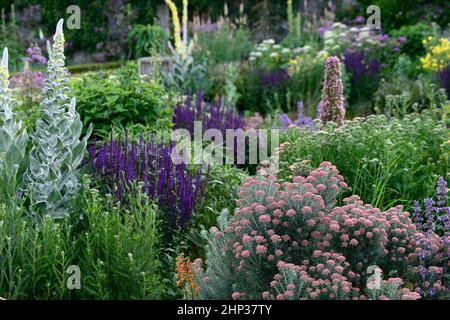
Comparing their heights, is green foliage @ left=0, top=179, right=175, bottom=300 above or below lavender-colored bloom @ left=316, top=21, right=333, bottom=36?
below

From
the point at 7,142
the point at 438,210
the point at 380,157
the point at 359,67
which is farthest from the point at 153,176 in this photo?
the point at 359,67

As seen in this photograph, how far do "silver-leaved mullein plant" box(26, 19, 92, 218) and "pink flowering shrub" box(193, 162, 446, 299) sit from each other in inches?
50.4

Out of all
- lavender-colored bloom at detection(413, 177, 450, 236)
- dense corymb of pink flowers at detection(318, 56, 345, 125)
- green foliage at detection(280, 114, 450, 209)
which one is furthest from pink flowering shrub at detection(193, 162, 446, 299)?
dense corymb of pink flowers at detection(318, 56, 345, 125)

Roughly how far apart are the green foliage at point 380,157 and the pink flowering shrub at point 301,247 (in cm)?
123

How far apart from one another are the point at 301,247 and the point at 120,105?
297 cm

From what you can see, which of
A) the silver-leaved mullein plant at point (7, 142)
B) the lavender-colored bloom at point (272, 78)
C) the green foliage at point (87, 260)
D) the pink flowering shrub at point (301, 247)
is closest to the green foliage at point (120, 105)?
the silver-leaved mullein plant at point (7, 142)

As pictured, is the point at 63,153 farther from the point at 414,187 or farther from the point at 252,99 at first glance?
the point at 252,99

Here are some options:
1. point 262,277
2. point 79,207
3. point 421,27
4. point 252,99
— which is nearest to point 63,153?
point 79,207

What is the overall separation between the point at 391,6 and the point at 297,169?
11009 millimetres

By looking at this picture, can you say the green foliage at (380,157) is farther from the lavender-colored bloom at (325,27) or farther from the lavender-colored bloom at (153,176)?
the lavender-colored bloom at (325,27)

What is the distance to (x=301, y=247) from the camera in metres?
3.29

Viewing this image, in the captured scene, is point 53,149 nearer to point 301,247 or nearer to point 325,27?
point 301,247

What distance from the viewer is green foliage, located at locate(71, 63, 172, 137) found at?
5.80 meters

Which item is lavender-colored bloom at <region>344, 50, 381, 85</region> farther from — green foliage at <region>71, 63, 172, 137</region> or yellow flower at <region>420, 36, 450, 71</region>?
green foliage at <region>71, 63, 172, 137</region>
